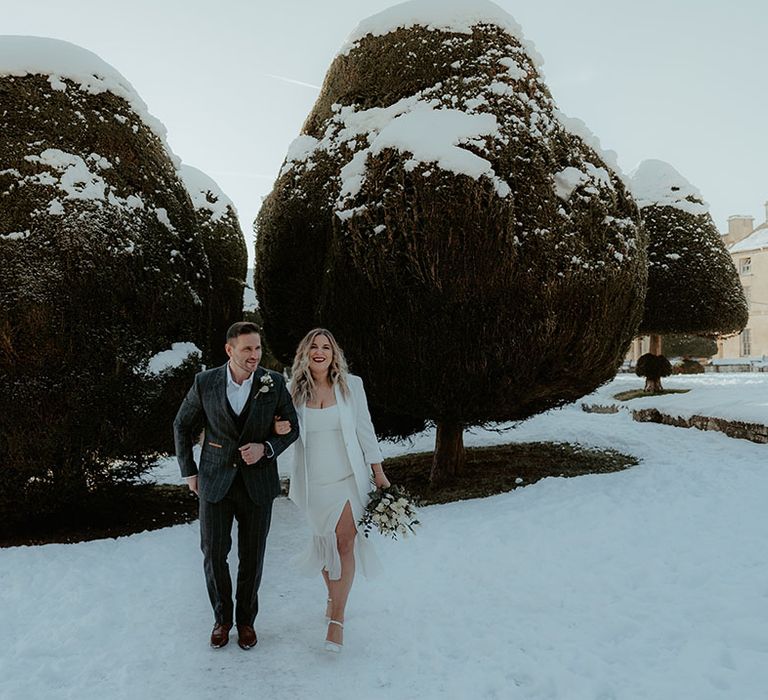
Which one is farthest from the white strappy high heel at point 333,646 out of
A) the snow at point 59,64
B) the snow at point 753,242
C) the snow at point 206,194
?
the snow at point 753,242

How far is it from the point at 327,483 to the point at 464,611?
1362 mm

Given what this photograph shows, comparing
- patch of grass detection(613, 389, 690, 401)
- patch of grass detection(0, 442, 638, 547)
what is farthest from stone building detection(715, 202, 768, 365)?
patch of grass detection(0, 442, 638, 547)

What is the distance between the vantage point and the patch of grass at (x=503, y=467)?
7.09 meters

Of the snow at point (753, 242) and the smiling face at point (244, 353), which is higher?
the snow at point (753, 242)

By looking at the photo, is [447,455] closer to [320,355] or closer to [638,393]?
[320,355]

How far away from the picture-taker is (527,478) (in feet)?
24.4

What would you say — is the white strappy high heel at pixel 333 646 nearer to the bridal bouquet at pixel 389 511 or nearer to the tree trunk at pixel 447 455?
the bridal bouquet at pixel 389 511

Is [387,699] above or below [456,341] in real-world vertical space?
below

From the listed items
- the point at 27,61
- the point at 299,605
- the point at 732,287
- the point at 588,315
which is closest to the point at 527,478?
the point at 588,315

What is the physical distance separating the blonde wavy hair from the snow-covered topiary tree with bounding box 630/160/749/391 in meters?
11.0

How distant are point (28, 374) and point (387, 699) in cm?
427

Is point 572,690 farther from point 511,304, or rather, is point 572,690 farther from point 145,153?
point 145,153

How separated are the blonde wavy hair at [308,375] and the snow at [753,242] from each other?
39491 mm

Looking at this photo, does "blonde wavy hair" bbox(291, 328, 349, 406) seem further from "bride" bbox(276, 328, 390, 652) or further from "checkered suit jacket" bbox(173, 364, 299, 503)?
"checkered suit jacket" bbox(173, 364, 299, 503)
